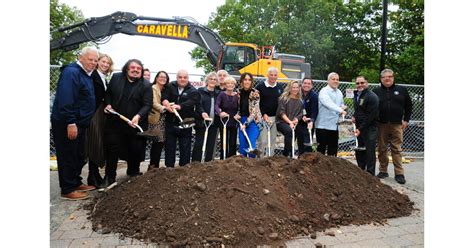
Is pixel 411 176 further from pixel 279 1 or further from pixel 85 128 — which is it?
pixel 279 1

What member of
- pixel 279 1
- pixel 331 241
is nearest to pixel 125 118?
pixel 331 241

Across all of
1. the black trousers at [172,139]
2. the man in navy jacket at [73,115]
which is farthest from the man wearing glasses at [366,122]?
the man in navy jacket at [73,115]

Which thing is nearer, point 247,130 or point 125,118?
point 125,118

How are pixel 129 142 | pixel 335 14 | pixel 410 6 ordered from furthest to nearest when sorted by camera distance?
pixel 335 14 < pixel 410 6 < pixel 129 142

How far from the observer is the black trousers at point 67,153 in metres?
4.02

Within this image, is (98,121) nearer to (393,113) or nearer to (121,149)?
(121,149)

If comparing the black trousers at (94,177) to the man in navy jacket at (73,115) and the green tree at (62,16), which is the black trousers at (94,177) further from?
the green tree at (62,16)

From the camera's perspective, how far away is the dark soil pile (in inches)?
121

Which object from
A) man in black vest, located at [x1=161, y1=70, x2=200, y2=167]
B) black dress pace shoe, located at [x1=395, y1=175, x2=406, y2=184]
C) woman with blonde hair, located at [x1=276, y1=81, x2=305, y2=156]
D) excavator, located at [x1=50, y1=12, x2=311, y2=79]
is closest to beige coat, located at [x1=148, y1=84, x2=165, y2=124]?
man in black vest, located at [x1=161, y1=70, x2=200, y2=167]

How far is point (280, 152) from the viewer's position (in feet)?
24.9

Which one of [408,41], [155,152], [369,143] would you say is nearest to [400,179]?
[369,143]

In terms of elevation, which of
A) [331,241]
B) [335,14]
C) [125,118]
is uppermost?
[335,14]

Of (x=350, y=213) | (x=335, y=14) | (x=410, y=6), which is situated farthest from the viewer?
(x=335, y=14)

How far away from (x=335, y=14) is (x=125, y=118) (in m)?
24.5
